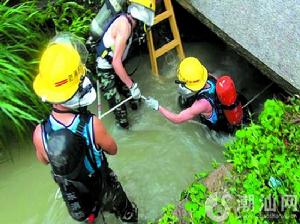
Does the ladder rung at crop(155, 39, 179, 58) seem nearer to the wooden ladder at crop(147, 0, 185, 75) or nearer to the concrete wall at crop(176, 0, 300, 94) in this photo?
the wooden ladder at crop(147, 0, 185, 75)

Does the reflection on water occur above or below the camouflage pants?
below

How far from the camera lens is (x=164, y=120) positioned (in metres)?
5.89

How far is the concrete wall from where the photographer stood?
4461 mm

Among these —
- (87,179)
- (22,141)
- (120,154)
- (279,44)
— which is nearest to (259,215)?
(87,179)

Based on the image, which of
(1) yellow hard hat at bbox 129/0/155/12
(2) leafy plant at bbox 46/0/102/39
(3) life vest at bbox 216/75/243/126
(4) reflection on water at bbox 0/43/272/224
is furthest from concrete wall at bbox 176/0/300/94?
(2) leafy plant at bbox 46/0/102/39

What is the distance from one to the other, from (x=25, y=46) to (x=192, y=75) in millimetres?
1950

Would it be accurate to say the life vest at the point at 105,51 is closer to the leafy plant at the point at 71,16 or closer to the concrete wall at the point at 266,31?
the leafy plant at the point at 71,16

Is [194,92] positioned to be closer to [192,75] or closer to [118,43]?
[192,75]

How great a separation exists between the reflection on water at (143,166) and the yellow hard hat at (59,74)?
1.95 m

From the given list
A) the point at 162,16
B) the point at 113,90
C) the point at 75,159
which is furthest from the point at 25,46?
the point at 75,159

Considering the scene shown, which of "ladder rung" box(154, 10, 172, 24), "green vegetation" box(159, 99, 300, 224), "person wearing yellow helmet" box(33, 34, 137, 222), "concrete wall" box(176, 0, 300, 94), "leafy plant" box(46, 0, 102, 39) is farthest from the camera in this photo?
"ladder rung" box(154, 10, 172, 24)

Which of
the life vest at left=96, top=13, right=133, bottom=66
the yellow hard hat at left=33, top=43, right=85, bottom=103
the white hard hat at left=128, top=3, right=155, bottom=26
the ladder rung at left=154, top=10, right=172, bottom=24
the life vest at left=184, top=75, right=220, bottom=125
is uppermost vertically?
the yellow hard hat at left=33, top=43, right=85, bottom=103

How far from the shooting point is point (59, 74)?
335 cm

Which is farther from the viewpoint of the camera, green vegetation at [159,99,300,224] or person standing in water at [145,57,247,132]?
person standing in water at [145,57,247,132]
